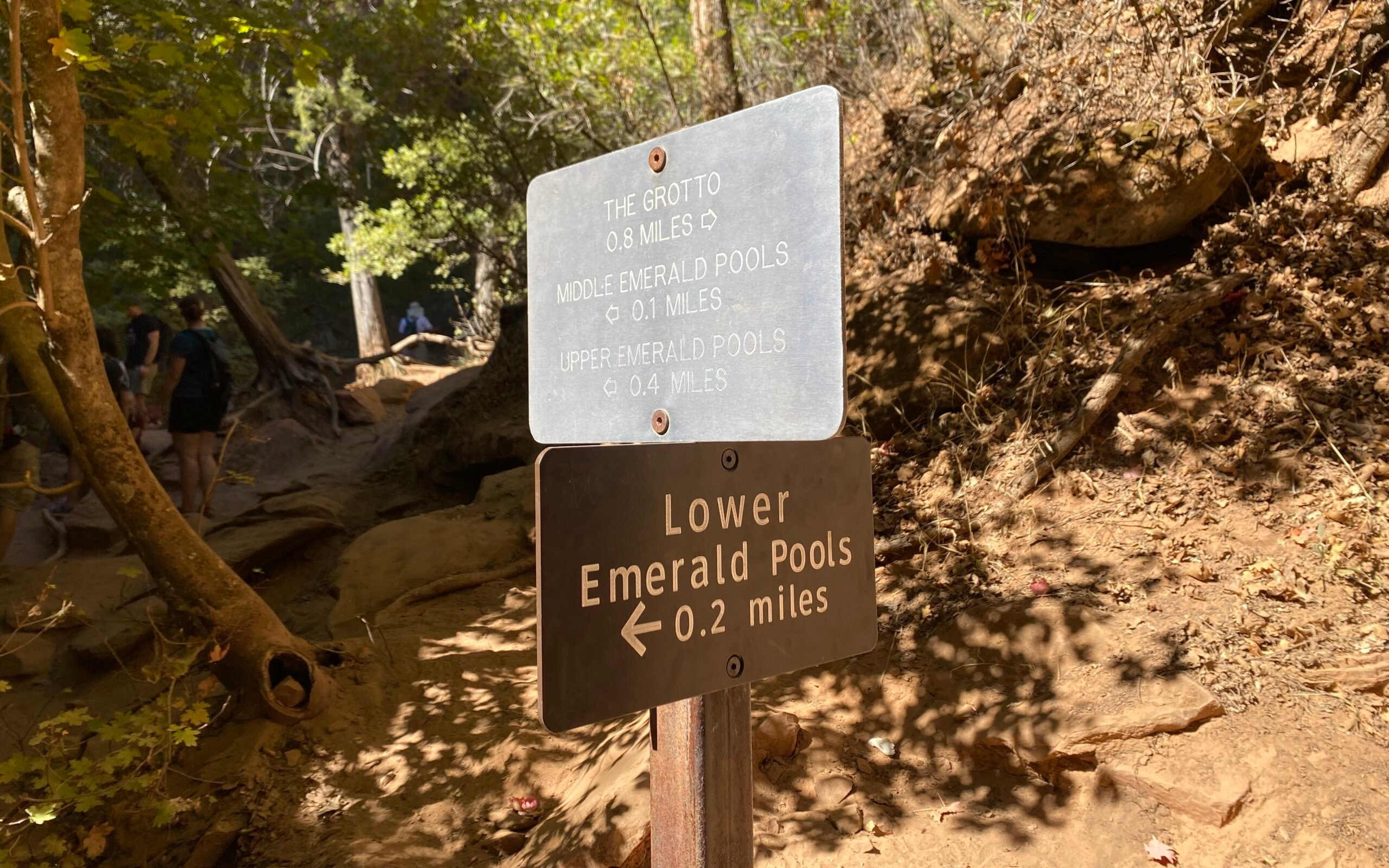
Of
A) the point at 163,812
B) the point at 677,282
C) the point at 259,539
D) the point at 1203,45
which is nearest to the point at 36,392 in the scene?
the point at 163,812

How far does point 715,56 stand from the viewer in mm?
7891

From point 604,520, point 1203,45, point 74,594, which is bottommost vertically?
point 74,594

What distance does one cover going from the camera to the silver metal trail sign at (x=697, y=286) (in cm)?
151

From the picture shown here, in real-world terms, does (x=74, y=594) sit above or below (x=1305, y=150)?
below

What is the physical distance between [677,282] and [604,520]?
0.54 m

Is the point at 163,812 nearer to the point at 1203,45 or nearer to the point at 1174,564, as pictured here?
the point at 1174,564

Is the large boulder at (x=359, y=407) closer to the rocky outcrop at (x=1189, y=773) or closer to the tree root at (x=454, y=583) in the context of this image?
the tree root at (x=454, y=583)

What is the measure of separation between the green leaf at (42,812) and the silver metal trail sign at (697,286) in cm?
291

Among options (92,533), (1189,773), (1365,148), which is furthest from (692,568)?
(92,533)

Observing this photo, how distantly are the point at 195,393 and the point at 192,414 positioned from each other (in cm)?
21

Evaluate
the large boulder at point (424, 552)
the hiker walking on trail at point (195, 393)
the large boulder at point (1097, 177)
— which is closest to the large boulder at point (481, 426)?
the large boulder at point (424, 552)

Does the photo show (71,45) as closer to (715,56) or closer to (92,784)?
(92,784)

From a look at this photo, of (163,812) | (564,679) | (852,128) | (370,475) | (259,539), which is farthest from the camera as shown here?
(370,475)

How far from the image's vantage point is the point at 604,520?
1352 mm
